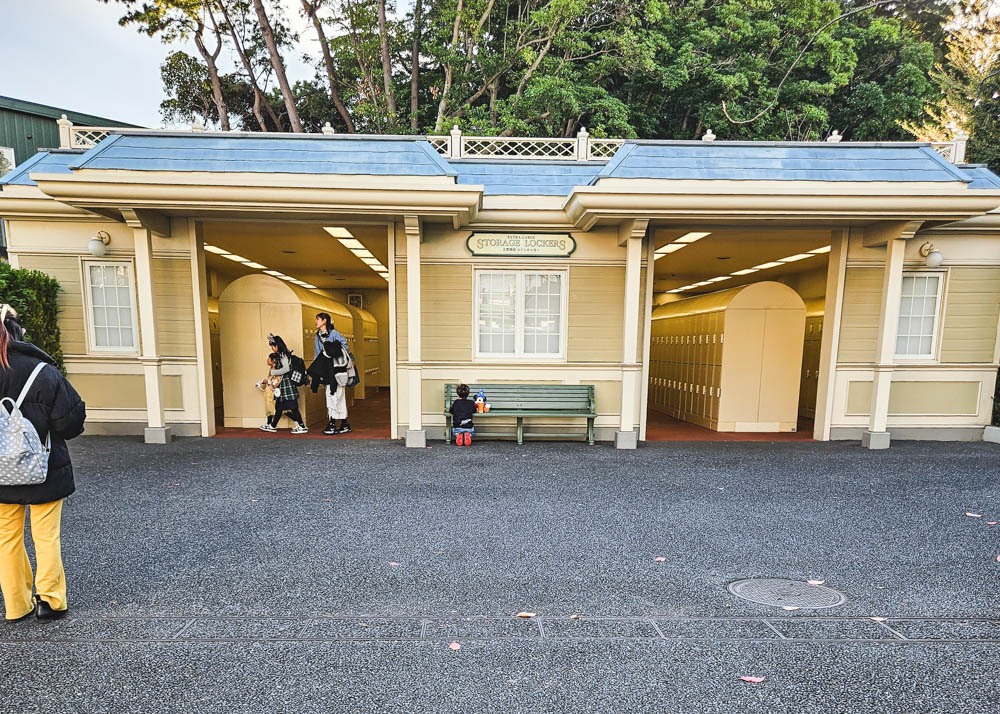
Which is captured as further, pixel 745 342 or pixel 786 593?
pixel 745 342

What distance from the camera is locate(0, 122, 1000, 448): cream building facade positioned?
6.84 meters

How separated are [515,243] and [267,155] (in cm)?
389

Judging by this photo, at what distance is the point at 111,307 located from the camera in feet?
26.1

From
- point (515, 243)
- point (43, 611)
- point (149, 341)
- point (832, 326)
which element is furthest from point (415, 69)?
point (43, 611)

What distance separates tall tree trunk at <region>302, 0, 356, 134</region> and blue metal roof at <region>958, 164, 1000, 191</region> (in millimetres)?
18831

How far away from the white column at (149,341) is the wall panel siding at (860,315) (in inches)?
426

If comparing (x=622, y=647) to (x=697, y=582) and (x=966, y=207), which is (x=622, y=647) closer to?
(x=697, y=582)

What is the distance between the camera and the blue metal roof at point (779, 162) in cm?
699

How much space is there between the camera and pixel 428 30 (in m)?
19.3

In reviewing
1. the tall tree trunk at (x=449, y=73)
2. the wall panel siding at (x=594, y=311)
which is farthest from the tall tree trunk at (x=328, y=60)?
the wall panel siding at (x=594, y=311)

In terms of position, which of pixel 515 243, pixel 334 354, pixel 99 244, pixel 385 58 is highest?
pixel 385 58

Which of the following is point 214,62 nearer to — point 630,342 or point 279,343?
point 279,343

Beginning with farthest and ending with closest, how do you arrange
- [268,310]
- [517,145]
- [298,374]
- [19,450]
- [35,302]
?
[268,310] < [517,145] < [298,374] < [35,302] < [19,450]

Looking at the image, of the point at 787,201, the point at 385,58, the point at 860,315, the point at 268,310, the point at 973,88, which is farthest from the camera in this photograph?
the point at 385,58
